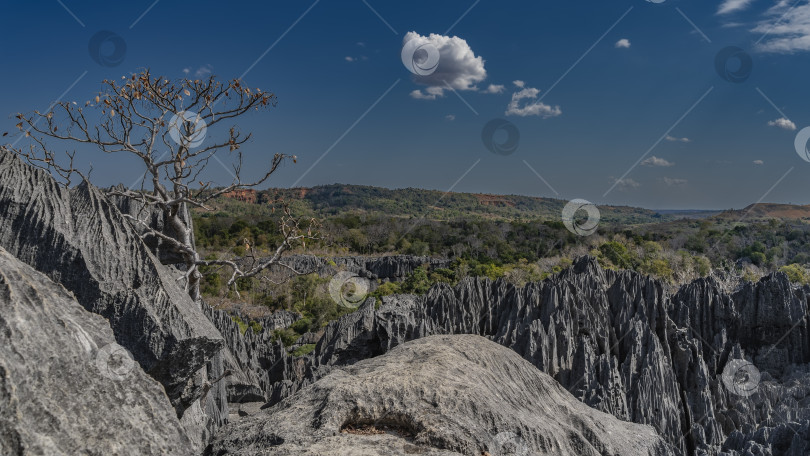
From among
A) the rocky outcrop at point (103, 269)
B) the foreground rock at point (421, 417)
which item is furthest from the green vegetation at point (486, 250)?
the foreground rock at point (421, 417)

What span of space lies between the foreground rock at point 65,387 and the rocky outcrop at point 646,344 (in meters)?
6.52

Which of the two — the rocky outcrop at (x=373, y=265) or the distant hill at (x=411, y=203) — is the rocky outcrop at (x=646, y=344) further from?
the distant hill at (x=411, y=203)

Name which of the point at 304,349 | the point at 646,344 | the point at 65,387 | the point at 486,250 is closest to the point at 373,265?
the point at 486,250

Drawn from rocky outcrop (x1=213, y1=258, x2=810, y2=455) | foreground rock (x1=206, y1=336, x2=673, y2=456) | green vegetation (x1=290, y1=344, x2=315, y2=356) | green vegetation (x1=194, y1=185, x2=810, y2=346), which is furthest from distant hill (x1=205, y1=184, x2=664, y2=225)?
Result: foreground rock (x1=206, y1=336, x2=673, y2=456)

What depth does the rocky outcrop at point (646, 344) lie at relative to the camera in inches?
408

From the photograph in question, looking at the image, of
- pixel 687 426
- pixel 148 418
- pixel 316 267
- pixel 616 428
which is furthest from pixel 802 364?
pixel 316 267

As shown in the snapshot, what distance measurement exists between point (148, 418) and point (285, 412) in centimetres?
95

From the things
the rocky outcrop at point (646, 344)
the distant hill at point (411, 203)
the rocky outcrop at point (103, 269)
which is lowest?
the rocky outcrop at point (646, 344)

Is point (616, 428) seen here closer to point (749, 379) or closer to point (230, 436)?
point (230, 436)

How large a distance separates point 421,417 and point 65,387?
5.90ft

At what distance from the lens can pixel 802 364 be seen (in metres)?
13.4

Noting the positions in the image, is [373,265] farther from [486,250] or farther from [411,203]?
[411,203]

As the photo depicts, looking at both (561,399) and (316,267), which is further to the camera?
(316,267)

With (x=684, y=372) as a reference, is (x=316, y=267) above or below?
above
